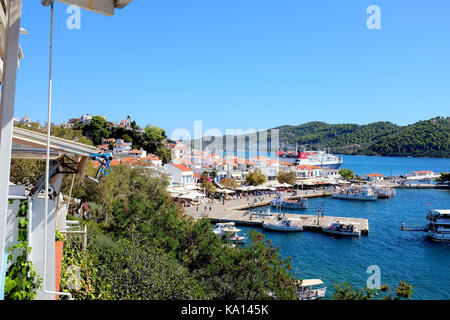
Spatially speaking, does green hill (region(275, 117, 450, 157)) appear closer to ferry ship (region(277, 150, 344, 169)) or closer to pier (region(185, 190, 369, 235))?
ferry ship (region(277, 150, 344, 169))

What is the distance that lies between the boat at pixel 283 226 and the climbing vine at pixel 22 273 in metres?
20.6

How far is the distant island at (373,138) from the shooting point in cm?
10050

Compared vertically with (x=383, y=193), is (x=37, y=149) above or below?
above

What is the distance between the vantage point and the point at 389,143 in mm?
111938

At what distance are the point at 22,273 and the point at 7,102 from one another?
6.39 ft

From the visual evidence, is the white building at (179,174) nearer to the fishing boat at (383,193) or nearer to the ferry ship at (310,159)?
the fishing boat at (383,193)

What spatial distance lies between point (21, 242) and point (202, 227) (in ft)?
27.2

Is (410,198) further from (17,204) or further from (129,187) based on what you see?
(17,204)

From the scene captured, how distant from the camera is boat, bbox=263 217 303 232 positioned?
22344 mm

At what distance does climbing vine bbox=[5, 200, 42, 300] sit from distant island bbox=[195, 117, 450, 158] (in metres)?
85.1

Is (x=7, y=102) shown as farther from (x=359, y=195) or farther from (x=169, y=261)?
(x=359, y=195)

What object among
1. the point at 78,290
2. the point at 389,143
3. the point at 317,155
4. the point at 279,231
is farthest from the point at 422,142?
the point at 78,290

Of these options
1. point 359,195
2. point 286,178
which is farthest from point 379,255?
point 286,178

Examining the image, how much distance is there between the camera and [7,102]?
105 cm
